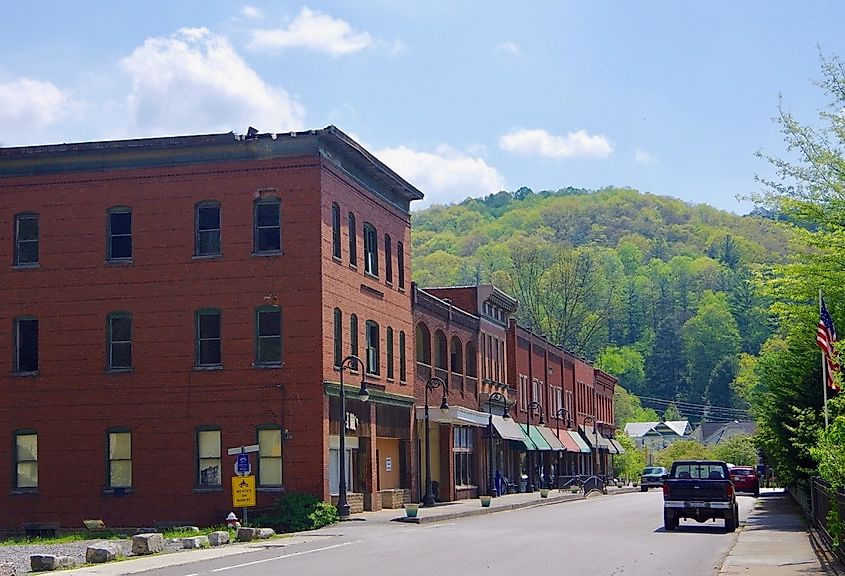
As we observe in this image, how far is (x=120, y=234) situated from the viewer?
4122cm

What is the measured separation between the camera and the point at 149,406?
40219 millimetres

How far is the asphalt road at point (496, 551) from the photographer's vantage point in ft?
70.0

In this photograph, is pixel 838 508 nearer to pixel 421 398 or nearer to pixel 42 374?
pixel 42 374

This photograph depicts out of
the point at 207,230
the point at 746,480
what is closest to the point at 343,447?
the point at 207,230

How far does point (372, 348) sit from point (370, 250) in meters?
3.64

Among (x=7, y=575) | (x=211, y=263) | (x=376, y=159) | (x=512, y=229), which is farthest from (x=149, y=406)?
(x=512, y=229)

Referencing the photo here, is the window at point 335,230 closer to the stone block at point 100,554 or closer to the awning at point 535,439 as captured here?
the stone block at point 100,554

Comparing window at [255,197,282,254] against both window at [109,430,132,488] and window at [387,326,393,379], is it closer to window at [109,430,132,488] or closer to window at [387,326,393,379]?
window at [109,430,132,488]

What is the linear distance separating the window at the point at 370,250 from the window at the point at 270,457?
8.27m

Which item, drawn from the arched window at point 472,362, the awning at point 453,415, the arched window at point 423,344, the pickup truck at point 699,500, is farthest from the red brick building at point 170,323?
the arched window at point 472,362

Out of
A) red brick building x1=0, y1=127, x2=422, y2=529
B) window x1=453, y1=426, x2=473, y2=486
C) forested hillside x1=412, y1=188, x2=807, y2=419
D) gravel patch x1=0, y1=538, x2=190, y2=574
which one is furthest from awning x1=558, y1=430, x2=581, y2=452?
forested hillside x1=412, y1=188, x2=807, y2=419

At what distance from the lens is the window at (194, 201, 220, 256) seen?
40469mm

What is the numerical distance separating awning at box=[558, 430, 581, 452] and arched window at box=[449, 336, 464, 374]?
23724 millimetres

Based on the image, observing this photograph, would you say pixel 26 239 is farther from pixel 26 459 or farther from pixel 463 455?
pixel 463 455
